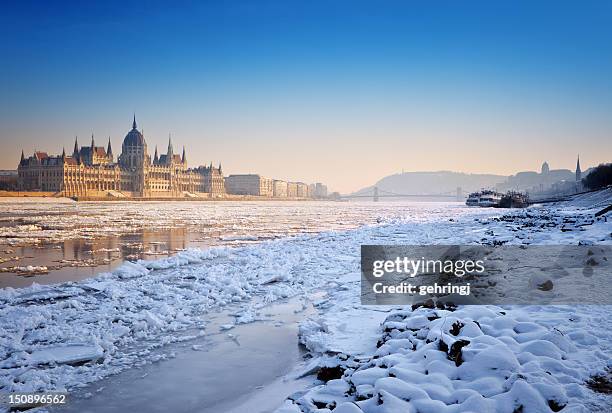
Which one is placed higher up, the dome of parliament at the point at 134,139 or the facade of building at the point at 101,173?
the dome of parliament at the point at 134,139

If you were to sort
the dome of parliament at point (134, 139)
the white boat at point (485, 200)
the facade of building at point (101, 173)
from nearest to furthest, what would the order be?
the white boat at point (485, 200)
the facade of building at point (101, 173)
the dome of parliament at point (134, 139)

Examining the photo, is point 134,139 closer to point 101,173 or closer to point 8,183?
point 101,173

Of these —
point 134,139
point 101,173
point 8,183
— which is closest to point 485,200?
point 101,173

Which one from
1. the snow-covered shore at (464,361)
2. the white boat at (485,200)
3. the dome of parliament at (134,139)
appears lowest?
the snow-covered shore at (464,361)

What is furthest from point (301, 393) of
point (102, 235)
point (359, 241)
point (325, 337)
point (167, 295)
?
point (102, 235)

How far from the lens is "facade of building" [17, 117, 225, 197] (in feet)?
507

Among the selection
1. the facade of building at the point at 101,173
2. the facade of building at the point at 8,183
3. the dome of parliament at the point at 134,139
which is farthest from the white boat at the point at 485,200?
the facade of building at the point at 8,183

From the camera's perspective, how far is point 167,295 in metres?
9.10

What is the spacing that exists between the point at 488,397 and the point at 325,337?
299 centimetres

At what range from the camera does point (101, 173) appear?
16475 cm

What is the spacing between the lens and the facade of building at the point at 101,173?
507 feet

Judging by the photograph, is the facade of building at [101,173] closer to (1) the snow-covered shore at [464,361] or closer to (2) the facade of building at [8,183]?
(2) the facade of building at [8,183]

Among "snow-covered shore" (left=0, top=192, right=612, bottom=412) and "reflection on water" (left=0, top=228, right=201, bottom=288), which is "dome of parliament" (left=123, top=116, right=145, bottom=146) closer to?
"reflection on water" (left=0, top=228, right=201, bottom=288)

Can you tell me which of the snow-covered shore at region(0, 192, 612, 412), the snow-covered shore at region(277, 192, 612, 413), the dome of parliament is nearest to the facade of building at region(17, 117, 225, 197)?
the dome of parliament
